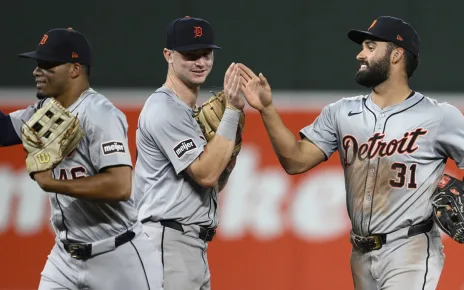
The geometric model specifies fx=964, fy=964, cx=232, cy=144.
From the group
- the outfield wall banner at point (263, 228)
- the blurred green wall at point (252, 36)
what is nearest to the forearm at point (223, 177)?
the outfield wall banner at point (263, 228)

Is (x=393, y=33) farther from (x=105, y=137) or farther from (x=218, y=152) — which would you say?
(x=105, y=137)

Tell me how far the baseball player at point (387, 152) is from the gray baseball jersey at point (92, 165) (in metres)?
0.76

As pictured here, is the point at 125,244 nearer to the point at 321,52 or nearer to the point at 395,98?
the point at 395,98

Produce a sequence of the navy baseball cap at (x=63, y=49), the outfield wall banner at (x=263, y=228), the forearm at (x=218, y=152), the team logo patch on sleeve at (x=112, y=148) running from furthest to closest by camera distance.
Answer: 1. the outfield wall banner at (x=263, y=228)
2. the forearm at (x=218, y=152)
3. the navy baseball cap at (x=63, y=49)
4. the team logo patch on sleeve at (x=112, y=148)

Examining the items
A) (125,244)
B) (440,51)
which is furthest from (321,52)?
(125,244)

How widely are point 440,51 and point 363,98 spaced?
8.71 feet

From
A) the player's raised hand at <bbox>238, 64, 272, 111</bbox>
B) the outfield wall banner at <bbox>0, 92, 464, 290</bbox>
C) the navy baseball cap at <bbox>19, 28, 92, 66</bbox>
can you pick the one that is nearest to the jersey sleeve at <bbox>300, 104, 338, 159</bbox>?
the player's raised hand at <bbox>238, 64, 272, 111</bbox>

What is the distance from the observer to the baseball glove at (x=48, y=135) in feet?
13.4

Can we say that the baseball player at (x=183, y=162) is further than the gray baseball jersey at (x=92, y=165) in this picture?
Yes

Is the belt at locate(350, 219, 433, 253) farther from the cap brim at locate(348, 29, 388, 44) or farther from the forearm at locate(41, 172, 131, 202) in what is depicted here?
the forearm at locate(41, 172, 131, 202)

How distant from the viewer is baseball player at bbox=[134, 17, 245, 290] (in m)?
4.55

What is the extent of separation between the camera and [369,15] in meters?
7.41

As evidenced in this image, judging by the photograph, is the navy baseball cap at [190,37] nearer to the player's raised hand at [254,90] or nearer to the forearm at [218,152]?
the player's raised hand at [254,90]

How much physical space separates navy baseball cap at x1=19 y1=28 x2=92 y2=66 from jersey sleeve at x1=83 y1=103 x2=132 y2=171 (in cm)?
25
